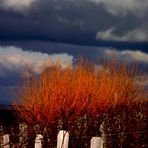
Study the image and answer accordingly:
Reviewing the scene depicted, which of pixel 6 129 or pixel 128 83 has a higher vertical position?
pixel 128 83

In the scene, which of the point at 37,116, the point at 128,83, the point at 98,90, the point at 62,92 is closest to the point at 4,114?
the point at 37,116

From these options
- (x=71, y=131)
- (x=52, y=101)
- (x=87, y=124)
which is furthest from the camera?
(x=52, y=101)

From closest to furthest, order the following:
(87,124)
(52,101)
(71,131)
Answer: (71,131) → (87,124) → (52,101)

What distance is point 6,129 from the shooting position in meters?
10.1

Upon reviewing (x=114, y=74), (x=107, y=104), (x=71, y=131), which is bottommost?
(x=71, y=131)

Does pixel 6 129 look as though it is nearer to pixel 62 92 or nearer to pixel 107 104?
pixel 62 92

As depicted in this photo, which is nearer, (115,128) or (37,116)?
(115,128)

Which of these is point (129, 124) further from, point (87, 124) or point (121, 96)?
point (121, 96)

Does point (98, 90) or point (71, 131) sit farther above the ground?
point (98, 90)

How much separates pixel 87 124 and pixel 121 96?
4.97 ft

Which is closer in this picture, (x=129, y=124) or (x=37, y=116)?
(x=129, y=124)

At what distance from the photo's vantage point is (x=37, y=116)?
10.9 meters

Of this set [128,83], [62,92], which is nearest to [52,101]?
[62,92]

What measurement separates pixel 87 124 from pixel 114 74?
1.59 metres
